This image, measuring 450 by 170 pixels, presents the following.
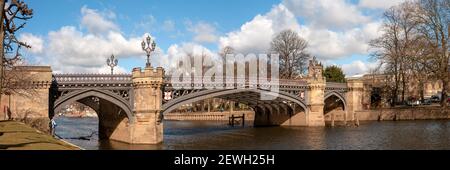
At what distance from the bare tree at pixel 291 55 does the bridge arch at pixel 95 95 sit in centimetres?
3588

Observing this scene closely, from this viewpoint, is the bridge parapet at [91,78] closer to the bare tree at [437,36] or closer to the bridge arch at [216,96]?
the bridge arch at [216,96]

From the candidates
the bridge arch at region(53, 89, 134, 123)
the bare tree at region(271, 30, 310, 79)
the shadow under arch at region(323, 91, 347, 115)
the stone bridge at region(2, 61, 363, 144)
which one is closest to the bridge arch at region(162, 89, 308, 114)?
the stone bridge at region(2, 61, 363, 144)

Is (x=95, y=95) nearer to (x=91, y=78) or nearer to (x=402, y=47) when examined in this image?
(x=91, y=78)

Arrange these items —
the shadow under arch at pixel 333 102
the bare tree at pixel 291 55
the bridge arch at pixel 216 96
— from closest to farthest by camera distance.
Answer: the bridge arch at pixel 216 96, the shadow under arch at pixel 333 102, the bare tree at pixel 291 55

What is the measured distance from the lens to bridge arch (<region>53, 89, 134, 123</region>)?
99.3 ft

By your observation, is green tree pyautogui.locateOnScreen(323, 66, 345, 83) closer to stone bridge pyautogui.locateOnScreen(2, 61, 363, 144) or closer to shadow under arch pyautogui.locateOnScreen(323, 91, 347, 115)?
shadow under arch pyautogui.locateOnScreen(323, 91, 347, 115)

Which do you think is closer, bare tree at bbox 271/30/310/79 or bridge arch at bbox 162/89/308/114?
bridge arch at bbox 162/89/308/114

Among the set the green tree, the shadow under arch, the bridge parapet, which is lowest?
the shadow under arch

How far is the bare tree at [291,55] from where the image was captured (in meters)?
64.6

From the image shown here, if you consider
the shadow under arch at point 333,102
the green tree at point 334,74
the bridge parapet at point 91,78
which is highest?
the green tree at point 334,74

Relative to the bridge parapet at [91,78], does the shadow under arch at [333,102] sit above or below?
below

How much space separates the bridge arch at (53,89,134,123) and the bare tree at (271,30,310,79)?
35.9 meters

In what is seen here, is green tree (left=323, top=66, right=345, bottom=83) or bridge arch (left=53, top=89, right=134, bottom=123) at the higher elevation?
green tree (left=323, top=66, right=345, bottom=83)

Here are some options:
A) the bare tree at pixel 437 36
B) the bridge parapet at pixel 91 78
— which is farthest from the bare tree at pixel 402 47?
the bridge parapet at pixel 91 78
